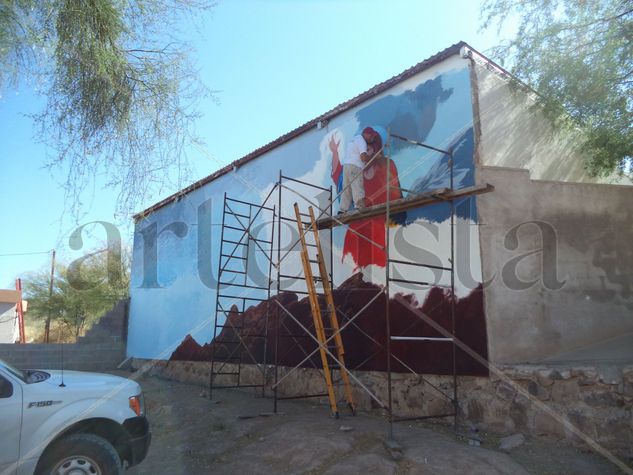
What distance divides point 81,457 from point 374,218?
18.3ft

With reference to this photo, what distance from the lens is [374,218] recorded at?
27.9 feet

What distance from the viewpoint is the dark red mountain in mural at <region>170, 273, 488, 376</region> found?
7.05m

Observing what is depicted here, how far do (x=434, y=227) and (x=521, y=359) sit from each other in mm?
2258

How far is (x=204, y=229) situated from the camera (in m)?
13.8

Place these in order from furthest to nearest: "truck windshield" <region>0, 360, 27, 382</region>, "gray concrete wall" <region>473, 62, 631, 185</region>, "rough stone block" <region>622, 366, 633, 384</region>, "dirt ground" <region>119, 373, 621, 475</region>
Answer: "gray concrete wall" <region>473, 62, 631, 185</region> → "rough stone block" <region>622, 366, 633, 384</region> → "dirt ground" <region>119, 373, 621, 475</region> → "truck windshield" <region>0, 360, 27, 382</region>

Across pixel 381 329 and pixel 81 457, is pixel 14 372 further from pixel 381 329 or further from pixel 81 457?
pixel 381 329

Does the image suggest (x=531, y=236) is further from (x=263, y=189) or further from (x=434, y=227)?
(x=263, y=189)

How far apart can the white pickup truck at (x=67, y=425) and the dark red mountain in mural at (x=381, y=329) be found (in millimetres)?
3320

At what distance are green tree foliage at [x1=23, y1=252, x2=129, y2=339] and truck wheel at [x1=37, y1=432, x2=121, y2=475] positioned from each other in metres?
18.6

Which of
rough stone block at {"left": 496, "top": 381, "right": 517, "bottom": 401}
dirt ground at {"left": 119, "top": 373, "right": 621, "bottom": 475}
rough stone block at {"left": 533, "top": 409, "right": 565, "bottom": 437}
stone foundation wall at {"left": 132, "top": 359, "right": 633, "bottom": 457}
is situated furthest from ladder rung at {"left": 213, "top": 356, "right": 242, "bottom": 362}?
rough stone block at {"left": 533, "top": 409, "right": 565, "bottom": 437}

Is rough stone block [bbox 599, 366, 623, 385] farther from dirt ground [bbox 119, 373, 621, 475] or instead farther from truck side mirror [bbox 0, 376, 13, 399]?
truck side mirror [bbox 0, 376, 13, 399]

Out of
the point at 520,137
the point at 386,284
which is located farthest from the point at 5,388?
the point at 520,137

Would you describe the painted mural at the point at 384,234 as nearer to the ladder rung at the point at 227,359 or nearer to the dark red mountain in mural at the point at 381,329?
the dark red mountain in mural at the point at 381,329

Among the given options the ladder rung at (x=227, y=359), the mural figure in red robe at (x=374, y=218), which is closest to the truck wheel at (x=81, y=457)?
the mural figure in red robe at (x=374, y=218)
